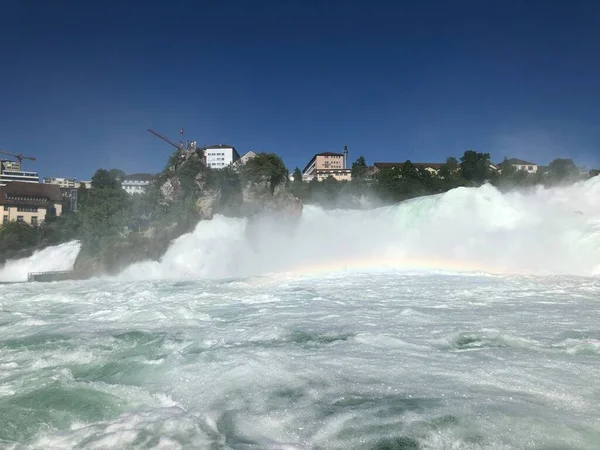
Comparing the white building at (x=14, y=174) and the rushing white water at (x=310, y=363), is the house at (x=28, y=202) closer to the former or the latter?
the rushing white water at (x=310, y=363)

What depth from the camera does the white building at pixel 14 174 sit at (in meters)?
107

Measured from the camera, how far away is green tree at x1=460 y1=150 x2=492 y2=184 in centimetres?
6431

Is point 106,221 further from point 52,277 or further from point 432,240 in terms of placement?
point 432,240

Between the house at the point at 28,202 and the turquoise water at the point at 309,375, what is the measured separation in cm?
5136

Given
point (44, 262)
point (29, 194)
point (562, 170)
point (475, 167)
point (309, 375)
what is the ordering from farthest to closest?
point (475, 167)
point (29, 194)
point (562, 170)
point (44, 262)
point (309, 375)

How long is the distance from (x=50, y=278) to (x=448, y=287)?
812 inches

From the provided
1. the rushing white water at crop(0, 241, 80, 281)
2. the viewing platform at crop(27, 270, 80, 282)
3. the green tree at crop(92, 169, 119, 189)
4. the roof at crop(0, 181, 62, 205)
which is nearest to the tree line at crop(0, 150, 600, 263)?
the rushing white water at crop(0, 241, 80, 281)

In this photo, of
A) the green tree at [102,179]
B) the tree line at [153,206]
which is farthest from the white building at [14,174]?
the tree line at [153,206]

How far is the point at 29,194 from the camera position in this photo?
55906mm

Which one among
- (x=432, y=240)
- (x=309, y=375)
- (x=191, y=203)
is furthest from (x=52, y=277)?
(x=309, y=375)

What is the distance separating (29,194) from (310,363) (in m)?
61.6

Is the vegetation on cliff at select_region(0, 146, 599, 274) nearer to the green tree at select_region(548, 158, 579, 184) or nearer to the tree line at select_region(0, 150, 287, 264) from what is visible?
the tree line at select_region(0, 150, 287, 264)

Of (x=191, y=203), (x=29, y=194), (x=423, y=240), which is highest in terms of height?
(x=29, y=194)

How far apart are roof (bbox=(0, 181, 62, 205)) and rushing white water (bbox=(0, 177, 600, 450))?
148ft
